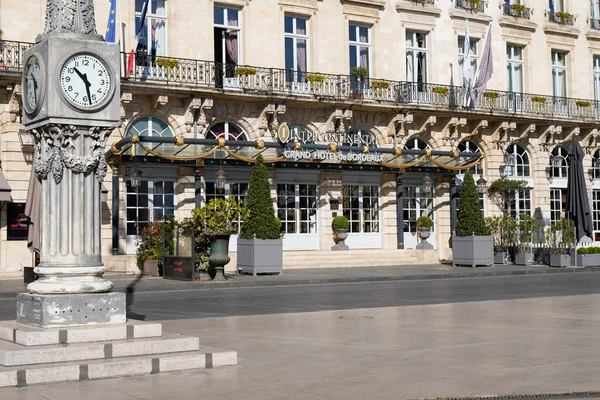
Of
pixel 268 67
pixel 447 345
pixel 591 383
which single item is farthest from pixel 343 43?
pixel 591 383

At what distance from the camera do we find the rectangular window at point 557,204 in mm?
37500

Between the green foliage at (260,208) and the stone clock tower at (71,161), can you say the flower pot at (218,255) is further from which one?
the stone clock tower at (71,161)

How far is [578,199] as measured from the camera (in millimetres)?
31891

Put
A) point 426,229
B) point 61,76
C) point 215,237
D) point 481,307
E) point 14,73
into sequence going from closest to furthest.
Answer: point 61,76 < point 481,307 < point 215,237 < point 14,73 < point 426,229

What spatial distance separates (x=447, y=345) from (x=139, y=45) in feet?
65.5

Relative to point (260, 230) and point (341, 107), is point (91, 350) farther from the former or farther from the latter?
point (341, 107)

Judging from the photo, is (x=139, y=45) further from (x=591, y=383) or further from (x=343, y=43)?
(x=591, y=383)

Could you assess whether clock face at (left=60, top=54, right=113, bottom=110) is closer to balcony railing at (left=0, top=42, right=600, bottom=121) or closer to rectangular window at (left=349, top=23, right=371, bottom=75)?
balcony railing at (left=0, top=42, right=600, bottom=121)

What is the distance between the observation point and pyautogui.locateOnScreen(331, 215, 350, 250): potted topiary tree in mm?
30922

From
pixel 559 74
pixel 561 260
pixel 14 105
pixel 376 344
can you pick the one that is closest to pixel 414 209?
pixel 561 260

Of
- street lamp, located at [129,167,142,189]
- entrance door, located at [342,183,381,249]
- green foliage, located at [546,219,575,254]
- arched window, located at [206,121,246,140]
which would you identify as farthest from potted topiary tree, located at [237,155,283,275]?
green foliage, located at [546,219,575,254]

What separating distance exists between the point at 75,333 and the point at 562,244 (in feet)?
80.2

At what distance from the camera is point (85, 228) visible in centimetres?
966

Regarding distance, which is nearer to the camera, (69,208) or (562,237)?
(69,208)
